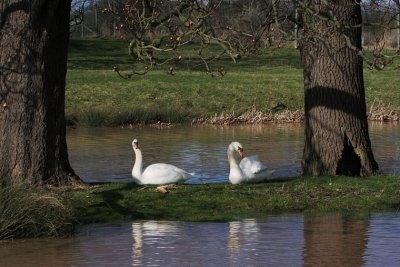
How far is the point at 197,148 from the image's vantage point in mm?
24547

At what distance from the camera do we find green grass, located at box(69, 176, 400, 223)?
13.6m

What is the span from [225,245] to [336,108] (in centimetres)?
557

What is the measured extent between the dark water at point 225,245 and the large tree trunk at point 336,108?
3.27 meters

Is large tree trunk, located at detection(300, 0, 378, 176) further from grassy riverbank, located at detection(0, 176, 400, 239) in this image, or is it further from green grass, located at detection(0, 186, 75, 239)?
green grass, located at detection(0, 186, 75, 239)

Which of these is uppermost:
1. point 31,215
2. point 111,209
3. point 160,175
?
point 160,175

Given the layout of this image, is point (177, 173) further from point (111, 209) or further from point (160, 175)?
point (111, 209)

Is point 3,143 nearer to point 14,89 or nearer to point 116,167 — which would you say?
point 14,89

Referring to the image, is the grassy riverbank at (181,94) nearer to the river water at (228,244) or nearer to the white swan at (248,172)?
the white swan at (248,172)

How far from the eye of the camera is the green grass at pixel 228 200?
44.6ft

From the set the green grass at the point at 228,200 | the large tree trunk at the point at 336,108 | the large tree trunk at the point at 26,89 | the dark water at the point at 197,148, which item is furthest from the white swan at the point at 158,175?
the large tree trunk at the point at 336,108

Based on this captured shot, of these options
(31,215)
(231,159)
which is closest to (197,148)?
(231,159)

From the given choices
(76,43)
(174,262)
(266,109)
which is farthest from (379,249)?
(76,43)

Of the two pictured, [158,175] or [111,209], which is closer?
[111,209]

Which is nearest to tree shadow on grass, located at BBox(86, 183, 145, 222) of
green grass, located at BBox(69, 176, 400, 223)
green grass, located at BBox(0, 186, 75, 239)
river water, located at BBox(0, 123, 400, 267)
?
green grass, located at BBox(69, 176, 400, 223)
